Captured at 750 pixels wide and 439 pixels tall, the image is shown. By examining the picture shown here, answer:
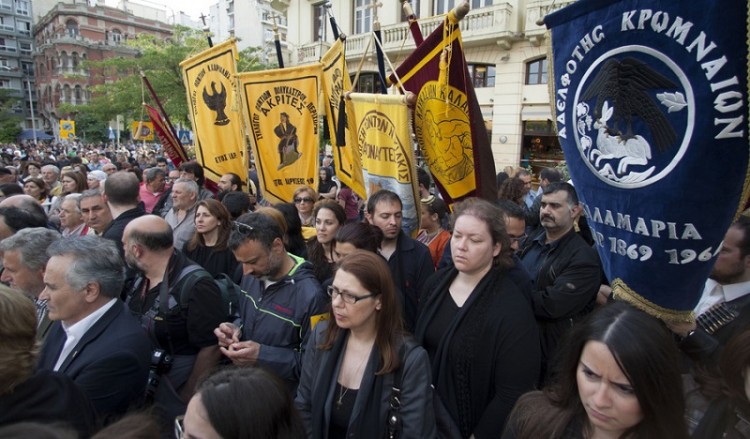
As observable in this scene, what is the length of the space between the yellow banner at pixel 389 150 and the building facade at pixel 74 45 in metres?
60.9

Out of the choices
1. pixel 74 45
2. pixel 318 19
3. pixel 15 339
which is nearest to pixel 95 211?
pixel 15 339

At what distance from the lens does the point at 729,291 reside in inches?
99.1

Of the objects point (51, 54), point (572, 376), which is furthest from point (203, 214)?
point (51, 54)

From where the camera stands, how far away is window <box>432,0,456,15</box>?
17.3 m

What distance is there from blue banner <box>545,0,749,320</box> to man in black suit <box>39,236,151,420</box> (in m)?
2.33

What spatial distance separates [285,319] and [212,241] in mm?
1900

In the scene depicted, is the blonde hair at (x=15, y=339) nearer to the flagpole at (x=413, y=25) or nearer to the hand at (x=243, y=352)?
the hand at (x=243, y=352)

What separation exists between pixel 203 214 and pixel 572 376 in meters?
3.51

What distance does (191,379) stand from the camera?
2.80 metres

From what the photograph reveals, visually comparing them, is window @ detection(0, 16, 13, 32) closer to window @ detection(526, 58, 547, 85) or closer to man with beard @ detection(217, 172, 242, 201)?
window @ detection(526, 58, 547, 85)

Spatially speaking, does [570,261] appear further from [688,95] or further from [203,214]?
[203,214]

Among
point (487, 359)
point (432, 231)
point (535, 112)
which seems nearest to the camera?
point (487, 359)

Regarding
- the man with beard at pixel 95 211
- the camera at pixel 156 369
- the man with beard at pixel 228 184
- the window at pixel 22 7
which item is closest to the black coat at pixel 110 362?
the camera at pixel 156 369

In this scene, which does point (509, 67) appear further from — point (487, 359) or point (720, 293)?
point (487, 359)
